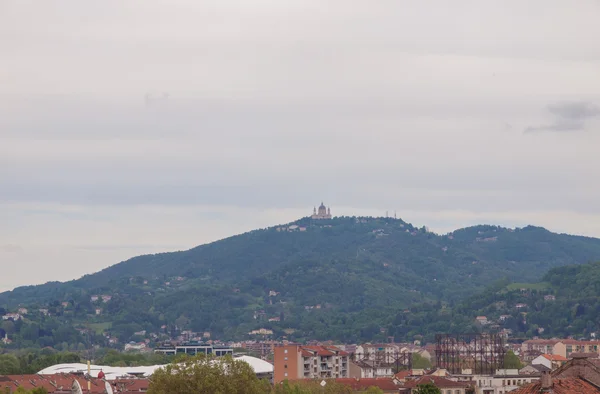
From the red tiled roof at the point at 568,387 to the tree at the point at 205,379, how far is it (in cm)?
4686

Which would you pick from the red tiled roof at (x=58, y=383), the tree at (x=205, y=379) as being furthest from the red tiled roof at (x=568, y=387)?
the red tiled roof at (x=58, y=383)

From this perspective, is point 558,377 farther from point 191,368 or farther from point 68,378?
point 68,378

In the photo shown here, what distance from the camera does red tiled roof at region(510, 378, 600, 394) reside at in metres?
60.3

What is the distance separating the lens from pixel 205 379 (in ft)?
354

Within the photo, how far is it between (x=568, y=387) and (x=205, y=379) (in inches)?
1971

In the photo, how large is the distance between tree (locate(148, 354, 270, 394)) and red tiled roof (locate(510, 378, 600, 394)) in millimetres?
46860

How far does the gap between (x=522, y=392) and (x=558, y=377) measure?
209 inches

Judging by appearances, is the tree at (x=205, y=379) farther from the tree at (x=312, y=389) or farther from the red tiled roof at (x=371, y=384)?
the red tiled roof at (x=371, y=384)

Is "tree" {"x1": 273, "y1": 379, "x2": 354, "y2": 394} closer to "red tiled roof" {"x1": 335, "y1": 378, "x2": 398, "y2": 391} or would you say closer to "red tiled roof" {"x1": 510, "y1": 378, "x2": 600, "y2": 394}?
"red tiled roof" {"x1": 335, "y1": 378, "x2": 398, "y2": 391}

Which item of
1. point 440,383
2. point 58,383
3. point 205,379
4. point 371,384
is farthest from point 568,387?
point 58,383

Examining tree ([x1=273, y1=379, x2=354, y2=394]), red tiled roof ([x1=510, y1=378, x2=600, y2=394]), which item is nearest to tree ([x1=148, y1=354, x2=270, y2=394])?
Answer: tree ([x1=273, y1=379, x2=354, y2=394])

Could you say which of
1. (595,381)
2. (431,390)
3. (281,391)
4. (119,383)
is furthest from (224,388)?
(119,383)

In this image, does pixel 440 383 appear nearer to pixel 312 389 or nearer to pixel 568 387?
pixel 312 389

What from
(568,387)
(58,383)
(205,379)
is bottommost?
(568,387)
